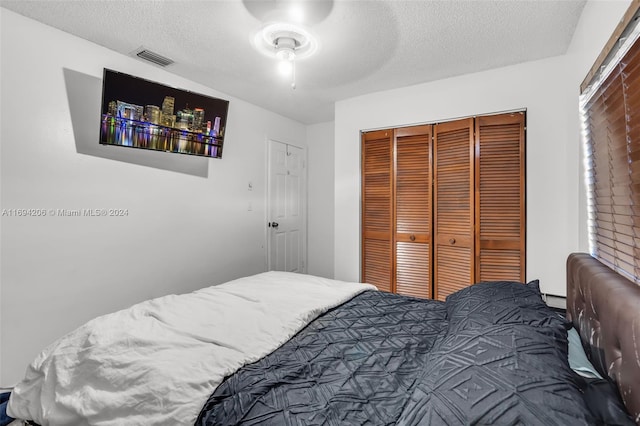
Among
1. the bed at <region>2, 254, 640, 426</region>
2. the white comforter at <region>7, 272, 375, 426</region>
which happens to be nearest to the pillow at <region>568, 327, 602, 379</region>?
the bed at <region>2, 254, 640, 426</region>

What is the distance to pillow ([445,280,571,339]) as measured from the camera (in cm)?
Answer: 123

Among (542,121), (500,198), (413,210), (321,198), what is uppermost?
(542,121)

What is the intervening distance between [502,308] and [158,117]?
9.00ft

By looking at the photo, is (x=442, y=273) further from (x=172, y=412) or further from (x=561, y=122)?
(x=172, y=412)

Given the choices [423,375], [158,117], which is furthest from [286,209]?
[423,375]

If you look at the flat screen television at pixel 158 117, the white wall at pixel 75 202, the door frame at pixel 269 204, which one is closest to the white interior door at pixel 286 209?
the door frame at pixel 269 204

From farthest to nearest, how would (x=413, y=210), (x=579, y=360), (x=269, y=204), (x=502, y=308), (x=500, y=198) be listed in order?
1. (x=269, y=204)
2. (x=413, y=210)
3. (x=500, y=198)
4. (x=502, y=308)
5. (x=579, y=360)

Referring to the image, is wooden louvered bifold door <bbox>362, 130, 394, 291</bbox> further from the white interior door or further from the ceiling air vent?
the ceiling air vent

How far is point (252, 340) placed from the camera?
1.44m

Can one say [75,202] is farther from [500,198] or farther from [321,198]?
[500,198]

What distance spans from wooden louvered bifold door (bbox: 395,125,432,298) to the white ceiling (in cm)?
61

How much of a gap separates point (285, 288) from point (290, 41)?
5.62 feet

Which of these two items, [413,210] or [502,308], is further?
[413,210]

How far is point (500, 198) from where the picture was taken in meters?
2.75
